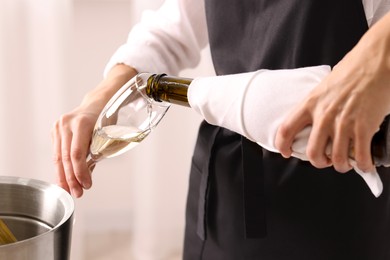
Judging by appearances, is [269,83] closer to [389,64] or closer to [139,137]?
[389,64]

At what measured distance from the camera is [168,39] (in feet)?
3.65

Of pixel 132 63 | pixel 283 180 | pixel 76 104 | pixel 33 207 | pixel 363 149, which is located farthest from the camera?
pixel 76 104

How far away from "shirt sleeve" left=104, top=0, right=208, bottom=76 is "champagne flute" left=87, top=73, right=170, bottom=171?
0.80ft

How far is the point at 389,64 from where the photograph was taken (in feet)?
2.02

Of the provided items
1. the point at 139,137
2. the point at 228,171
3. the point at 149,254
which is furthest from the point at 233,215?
the point at 149,254

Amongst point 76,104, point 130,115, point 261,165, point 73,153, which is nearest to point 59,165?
point 73,153

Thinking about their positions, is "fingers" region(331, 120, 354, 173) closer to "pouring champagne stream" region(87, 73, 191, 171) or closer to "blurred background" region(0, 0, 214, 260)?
"pouring champagne stream" region(87, 73, 191, 171)

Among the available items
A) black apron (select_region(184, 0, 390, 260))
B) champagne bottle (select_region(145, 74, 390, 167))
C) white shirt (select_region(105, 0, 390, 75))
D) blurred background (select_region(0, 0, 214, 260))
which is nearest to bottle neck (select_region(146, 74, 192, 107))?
champagne bottle (select_region(145, 74, 390, 167))

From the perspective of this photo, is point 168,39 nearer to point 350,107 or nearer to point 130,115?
point 130,115

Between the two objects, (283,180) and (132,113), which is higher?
(132,113)

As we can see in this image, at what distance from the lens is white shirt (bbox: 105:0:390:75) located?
1067 mm

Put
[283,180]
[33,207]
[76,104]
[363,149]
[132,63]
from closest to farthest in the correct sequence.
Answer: [363,149]
[33,207]
[283,180]
[132,63]
[76,104]

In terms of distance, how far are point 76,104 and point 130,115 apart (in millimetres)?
1402

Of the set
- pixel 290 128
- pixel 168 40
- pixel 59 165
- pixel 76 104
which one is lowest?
pixel 76 104
